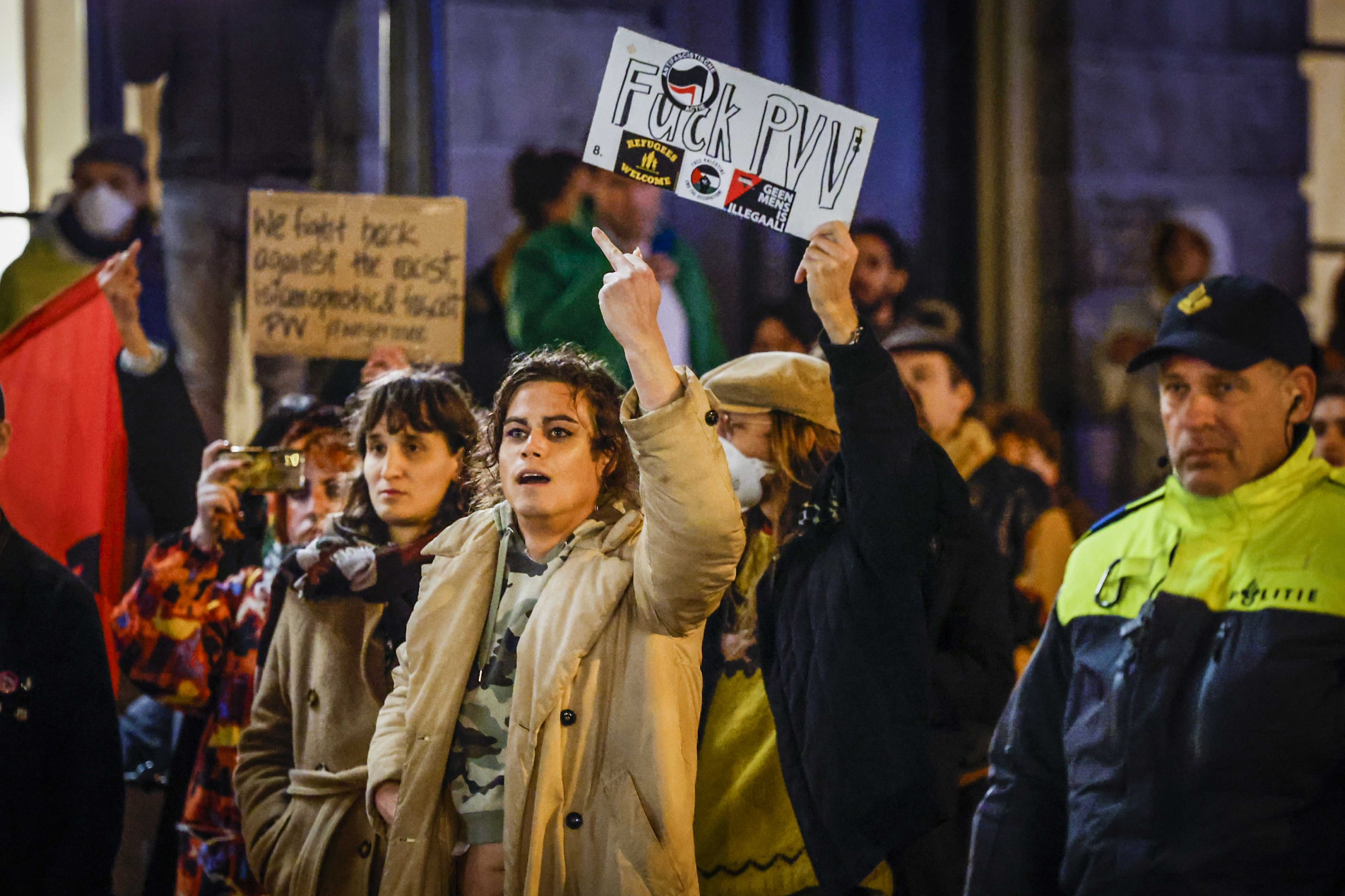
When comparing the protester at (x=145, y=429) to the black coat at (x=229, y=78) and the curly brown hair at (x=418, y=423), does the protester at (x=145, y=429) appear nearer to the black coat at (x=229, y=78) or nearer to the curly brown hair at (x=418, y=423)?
the curly brown hair at (x=418, y=423)

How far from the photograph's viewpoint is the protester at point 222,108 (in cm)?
520

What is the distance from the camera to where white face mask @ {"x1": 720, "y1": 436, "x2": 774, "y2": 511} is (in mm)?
3203

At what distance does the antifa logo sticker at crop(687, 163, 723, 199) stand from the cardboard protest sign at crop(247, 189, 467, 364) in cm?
89

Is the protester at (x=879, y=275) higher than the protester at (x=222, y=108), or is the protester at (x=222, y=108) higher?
the protester at (x=222, y=108)

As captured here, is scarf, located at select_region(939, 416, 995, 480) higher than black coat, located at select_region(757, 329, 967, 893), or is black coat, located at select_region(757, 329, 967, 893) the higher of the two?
scarf, located at select_region(939, 416, 995, 480)

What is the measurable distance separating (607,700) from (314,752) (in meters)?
0.90

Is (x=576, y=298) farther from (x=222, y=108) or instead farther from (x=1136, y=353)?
(x=1136, y=353)

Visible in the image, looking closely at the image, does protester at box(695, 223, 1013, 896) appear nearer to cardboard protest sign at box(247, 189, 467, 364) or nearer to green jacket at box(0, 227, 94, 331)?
cardboard protest sign at box(247, 189, 467, 364)

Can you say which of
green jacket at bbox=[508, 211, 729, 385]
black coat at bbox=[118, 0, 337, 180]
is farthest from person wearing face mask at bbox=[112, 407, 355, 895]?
black coat at bbox=[118, 0, 337, 180]

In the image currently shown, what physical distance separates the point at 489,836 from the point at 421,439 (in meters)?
0.95

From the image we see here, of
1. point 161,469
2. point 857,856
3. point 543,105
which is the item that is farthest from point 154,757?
point 543,105

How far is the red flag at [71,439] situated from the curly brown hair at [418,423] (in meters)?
0.81

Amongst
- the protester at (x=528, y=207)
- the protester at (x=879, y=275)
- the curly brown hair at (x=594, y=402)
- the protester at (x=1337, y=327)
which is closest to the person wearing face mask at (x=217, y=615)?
the curly brown hair at (x=594, y=402)

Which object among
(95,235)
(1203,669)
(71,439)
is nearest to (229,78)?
(95,235)
